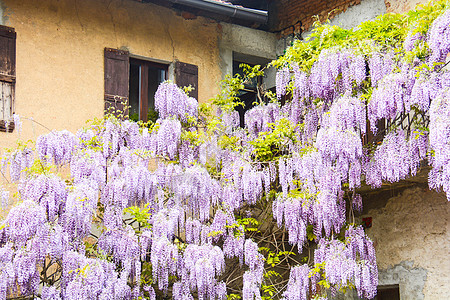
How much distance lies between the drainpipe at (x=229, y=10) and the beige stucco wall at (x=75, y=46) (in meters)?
0.56

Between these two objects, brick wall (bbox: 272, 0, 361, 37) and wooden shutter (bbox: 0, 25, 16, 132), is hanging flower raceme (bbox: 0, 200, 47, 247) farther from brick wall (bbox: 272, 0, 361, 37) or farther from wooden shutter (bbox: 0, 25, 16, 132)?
brick wall (bbox: 272, 0, 361, 37)

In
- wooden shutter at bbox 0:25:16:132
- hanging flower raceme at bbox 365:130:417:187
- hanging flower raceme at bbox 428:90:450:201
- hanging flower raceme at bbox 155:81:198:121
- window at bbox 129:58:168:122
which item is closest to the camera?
hanging flower raceme at bbox 428:90:450:201

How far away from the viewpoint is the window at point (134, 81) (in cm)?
878

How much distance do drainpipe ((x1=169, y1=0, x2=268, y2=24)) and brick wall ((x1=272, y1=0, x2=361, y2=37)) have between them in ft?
1.74

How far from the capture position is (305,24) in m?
10.3

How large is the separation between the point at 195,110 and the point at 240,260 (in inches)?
82.2

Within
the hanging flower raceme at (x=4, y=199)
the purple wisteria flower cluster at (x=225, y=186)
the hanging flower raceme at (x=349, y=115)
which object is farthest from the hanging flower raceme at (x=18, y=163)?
the hanging flower raceme at (x=349, y=115)

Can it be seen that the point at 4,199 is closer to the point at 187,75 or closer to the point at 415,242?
the point at 187,75

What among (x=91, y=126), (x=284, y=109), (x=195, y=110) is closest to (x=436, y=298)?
(x=284, y=109)

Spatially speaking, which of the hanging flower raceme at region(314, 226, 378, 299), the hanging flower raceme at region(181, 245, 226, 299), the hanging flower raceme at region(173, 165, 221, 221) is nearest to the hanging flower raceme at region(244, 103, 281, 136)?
the hanging flower raceme at region(173, 165, 221, 221)

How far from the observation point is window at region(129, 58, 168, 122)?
919 centimetres

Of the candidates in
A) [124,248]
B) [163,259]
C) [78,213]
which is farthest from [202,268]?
[78,213]

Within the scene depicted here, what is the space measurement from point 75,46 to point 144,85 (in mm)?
1193

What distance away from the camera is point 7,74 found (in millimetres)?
7887
